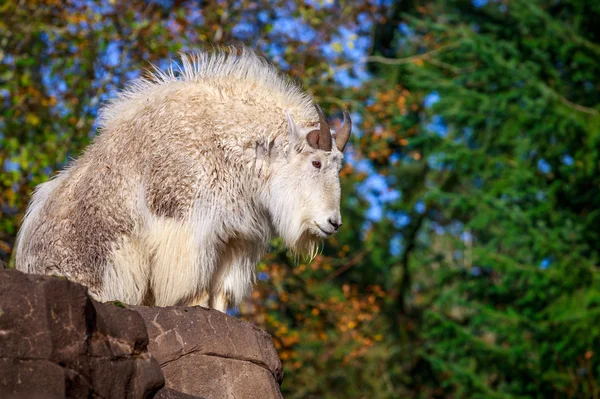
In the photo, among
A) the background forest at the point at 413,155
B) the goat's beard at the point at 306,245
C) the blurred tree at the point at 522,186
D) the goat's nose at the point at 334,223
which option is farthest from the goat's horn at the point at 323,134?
the blurred tree at the point at 522,186

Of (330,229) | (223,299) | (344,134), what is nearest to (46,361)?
(223,299)

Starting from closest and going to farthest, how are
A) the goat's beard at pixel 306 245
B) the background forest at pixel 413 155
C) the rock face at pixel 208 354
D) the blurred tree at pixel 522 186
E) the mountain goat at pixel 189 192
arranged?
the rock face at pixel 208 354, the mountain goat at pixel 189 192, the goat's beard at pixel 306 245, the background forest at pixel 413 155, the blurred tree at pixel 522 186

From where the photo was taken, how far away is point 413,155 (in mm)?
19688

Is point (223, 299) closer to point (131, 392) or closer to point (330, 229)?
point (330, 229)

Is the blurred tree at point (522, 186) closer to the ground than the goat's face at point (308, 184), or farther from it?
closer to the ground

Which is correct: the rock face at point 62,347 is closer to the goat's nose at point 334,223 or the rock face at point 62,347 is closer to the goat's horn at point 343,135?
the goat's nose at point 334,223

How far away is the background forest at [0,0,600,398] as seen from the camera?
1416 cm

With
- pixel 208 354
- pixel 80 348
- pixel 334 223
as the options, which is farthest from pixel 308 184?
pixel 80 348

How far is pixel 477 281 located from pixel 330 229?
12491mm

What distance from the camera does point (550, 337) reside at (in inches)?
714

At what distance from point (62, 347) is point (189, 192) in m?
2.60

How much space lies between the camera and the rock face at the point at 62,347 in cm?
501

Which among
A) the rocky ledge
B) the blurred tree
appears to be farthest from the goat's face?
the blurred tree

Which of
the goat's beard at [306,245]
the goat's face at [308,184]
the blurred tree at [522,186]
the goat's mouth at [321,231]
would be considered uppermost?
the goat's face at [308,184]
